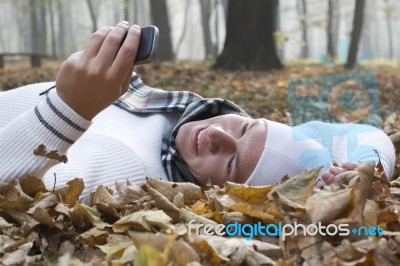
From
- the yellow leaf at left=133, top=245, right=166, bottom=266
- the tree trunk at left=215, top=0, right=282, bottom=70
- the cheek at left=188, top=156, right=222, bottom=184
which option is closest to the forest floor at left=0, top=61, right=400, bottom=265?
the yellow leaf at left=133, top=245, right=166, bottom=266

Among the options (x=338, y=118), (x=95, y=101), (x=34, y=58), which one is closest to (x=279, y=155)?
(x=95, y=101)

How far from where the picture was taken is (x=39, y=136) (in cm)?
230

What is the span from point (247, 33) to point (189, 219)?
8.15m

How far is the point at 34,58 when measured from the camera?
42.3 feet

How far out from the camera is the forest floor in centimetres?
152

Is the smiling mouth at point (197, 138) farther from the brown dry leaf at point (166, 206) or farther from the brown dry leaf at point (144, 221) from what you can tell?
the brown dry leaf at point (144, 221)

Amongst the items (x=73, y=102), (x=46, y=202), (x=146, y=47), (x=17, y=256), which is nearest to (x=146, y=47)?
(x=146, y=47)

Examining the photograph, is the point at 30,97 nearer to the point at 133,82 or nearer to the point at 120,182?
the point at 133,82

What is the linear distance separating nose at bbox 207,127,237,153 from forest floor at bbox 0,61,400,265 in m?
0.21

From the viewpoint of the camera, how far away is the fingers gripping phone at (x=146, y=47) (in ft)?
7.34

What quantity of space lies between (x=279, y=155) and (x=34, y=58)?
1135 centimetres

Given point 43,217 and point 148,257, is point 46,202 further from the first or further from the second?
point 148,257

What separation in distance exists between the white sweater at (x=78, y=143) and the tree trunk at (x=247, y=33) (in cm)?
688

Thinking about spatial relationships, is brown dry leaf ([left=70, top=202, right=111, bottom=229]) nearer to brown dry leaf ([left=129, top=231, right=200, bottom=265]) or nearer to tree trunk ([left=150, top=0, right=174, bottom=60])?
brown dry leaf ([left=129, top=231, right=200, bottom=265])
